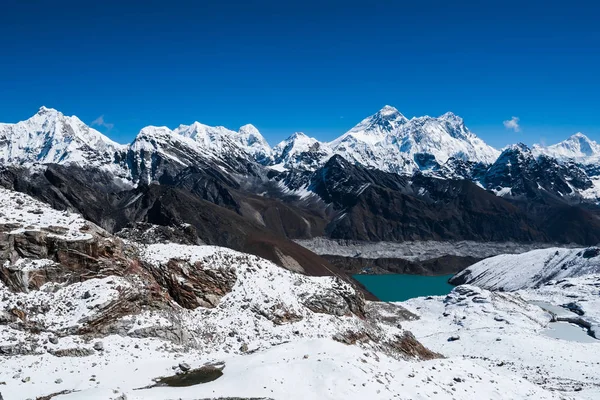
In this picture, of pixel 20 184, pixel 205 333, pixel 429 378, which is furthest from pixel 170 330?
pixel 20 184

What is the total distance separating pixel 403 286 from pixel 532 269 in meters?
38.1

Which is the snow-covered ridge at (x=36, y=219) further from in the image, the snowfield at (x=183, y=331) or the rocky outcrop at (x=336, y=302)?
the rocky outcrop at (x=336, y=302)

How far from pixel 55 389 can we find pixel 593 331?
250 feet

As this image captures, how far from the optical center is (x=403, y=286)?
16100 centimetres

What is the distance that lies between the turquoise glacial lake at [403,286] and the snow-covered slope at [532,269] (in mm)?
9306

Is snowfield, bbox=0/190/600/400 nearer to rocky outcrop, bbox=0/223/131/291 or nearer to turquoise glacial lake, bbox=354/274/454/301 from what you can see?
rocky outcrop, bbox=0/223/131/291

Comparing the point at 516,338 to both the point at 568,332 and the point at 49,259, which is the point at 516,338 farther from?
the point at 49,259

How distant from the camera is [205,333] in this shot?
29.0 m

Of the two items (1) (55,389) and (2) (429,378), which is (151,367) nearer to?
(1) (55,389)

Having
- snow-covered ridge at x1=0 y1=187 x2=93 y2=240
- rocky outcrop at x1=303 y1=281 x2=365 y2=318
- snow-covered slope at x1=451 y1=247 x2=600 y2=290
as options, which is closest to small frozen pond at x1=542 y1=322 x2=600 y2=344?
rocky outcrop at x1=303 y1=281 x2=365 y2=318

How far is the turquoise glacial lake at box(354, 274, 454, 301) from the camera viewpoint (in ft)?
471

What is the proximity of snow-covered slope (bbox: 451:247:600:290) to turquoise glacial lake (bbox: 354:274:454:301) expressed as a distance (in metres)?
9.31

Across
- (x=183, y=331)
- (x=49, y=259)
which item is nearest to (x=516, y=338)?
(x=183, y=331)

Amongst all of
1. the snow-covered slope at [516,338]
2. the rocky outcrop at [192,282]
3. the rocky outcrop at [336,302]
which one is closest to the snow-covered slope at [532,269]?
the snow-covered slope at [516,338]
